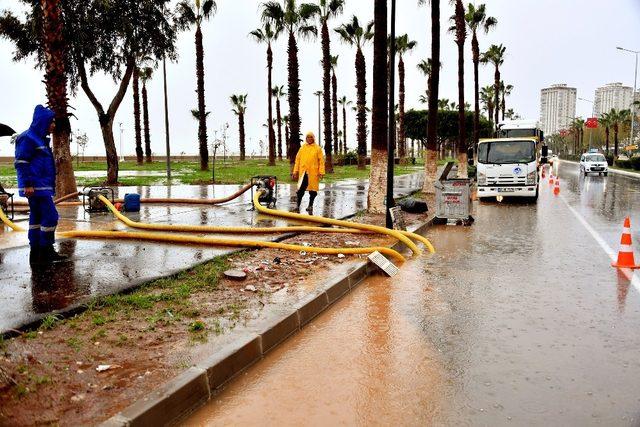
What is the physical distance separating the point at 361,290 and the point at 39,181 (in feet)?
14.7

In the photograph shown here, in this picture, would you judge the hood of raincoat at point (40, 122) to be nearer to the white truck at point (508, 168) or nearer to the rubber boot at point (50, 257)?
the rubber boot at point (50, 257)

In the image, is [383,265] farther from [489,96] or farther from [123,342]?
[489,96]

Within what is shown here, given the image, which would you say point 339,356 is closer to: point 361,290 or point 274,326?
point 274,326

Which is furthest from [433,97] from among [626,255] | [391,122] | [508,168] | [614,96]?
[614,96]

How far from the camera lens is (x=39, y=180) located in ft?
24.0

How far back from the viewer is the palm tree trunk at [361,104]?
38781 mm

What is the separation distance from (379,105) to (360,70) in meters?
27.3

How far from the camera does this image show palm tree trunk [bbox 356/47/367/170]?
3878 cm

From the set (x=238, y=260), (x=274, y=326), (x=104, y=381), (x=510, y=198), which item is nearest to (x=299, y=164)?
(x=238, y=260)

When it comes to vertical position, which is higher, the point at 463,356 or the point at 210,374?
the point at 210,374

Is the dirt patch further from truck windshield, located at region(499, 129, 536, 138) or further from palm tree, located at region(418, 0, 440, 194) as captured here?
truck windshield, located at region(499, 129, 536, 138)

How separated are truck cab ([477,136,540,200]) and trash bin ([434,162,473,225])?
6.33 metres

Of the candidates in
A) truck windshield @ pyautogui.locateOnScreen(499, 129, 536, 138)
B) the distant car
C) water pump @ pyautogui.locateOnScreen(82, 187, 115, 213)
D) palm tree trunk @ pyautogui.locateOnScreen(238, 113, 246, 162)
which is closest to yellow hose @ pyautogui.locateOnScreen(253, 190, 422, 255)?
water pump @ pyautogui.locateOnScreen(82, 187, 115, 213)

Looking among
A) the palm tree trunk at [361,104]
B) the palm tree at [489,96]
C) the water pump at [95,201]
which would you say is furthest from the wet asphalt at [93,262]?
the palm tree at [489,96]
